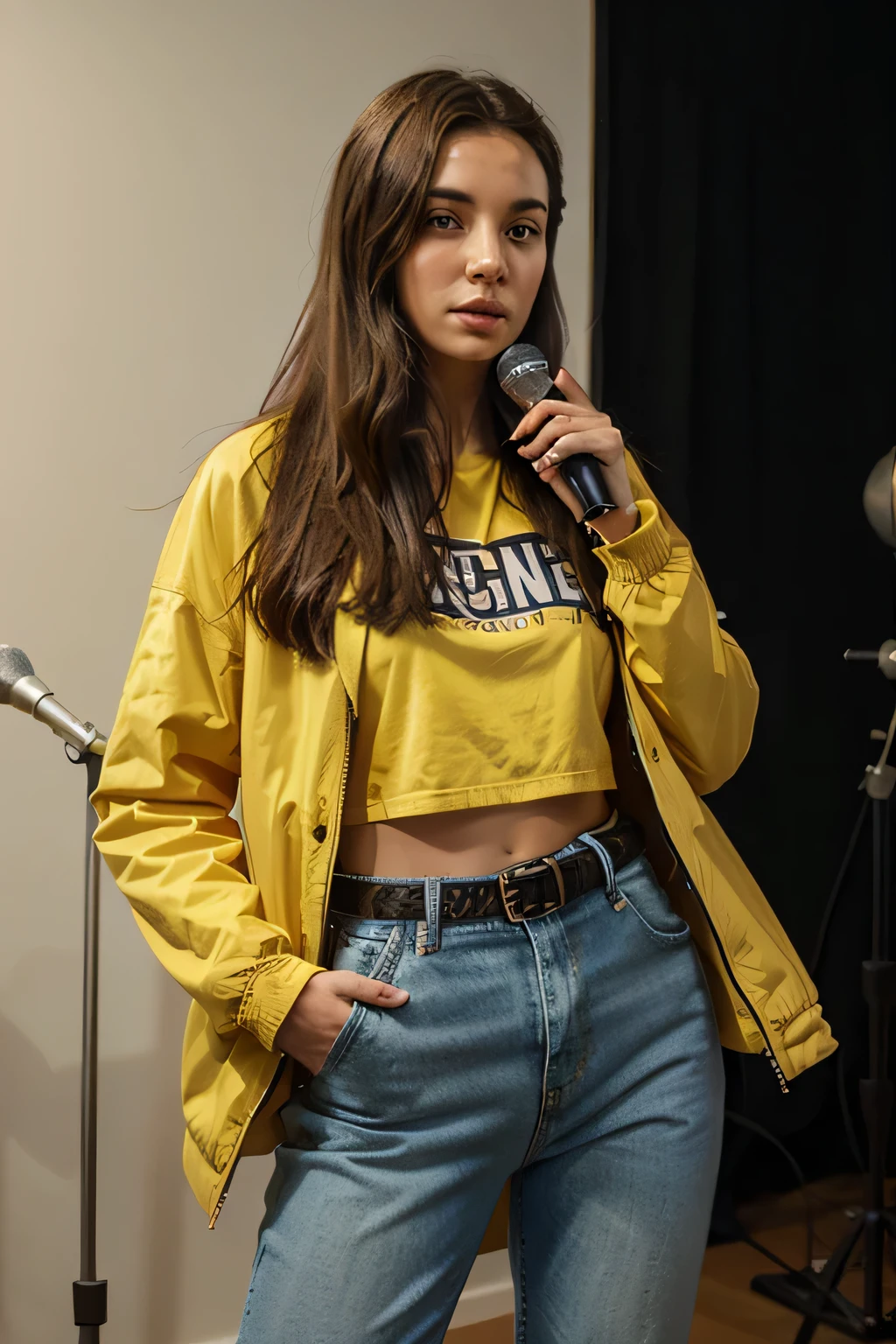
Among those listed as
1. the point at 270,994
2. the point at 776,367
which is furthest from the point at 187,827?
the point at 776,367

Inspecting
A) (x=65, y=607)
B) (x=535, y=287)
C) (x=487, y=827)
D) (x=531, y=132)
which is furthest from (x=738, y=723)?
(x=65, y=607)

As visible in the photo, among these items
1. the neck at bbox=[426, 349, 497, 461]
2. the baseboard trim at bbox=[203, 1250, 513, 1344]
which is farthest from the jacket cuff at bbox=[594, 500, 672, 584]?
the baseboard trim at bbox=[203, 1250, 513, 1344]

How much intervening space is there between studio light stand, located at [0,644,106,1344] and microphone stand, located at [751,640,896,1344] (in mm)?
1221

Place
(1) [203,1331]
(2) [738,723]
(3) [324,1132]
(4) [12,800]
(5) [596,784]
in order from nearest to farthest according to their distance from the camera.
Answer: (3) [324,1132] < (5) [596,784] < (2) [738,723] < (4) [12,800] < (1) [203,1331]

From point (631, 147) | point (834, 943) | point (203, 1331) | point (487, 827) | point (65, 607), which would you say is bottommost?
point (203, 1331)

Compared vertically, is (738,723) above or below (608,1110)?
above

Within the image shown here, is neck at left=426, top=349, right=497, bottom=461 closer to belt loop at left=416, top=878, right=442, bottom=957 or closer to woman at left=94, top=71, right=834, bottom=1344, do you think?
woman at left=94, top=71, right=834, bottom=1344

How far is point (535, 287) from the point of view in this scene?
123 centimetres

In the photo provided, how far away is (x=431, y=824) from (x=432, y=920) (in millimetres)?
96

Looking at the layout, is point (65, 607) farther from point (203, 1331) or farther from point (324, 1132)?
point (203, 1331)

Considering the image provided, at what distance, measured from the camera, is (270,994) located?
1022mm

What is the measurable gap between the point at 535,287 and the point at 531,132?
167 millimetres

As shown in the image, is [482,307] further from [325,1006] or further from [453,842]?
[325,1006]

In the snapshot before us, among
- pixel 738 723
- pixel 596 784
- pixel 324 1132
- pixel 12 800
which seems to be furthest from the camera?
pixel 12 800
